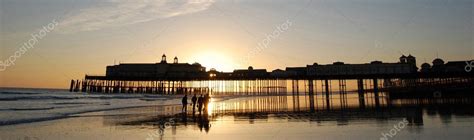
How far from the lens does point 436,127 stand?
1005 centimetres

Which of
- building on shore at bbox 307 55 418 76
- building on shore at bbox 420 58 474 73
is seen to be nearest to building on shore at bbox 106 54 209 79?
building on shore at bbox 307 55 418 76

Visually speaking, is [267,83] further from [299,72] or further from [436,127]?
[436,127]

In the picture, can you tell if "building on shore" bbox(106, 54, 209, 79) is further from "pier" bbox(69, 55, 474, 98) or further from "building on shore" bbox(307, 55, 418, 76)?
"building on shore" bbox(307, 55, 418, 76)

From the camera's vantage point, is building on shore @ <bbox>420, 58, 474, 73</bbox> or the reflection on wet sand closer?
the reflection on wet sand

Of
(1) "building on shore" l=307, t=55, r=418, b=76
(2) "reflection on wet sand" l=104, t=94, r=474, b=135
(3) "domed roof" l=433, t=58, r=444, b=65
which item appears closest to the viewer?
(2) "reflection on wet sand" l=104, t=94, r=474, b=135

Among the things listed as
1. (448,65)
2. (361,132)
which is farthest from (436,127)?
(448,65)

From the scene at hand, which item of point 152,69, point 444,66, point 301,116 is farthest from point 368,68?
point 301,116

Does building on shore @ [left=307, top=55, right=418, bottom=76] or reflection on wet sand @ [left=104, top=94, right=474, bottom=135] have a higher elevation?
building on shore @ [left=307, top=55, right=418, bottom=76]

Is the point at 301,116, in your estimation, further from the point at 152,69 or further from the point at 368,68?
the point at 152,69

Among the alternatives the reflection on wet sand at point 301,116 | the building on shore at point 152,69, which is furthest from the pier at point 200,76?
the reflection on wet sand at point 301,116

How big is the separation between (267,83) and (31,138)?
6166 centimetres

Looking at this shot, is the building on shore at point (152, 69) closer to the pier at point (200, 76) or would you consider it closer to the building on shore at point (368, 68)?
the pier at point (200, 76)

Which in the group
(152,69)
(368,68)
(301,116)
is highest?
(152,69)

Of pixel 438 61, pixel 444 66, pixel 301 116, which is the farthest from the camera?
pixel 438 61
